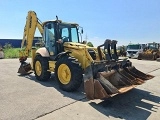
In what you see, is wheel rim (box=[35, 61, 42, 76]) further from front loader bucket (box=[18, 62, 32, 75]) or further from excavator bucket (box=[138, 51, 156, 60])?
excavator bucket (box=[138, 51, 156, 60])

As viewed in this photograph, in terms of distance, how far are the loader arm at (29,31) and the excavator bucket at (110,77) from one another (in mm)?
4065

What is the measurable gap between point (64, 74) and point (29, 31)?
404 centimetres

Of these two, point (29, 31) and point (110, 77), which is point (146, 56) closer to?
point (29, 31)

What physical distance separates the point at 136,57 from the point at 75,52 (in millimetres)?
18639

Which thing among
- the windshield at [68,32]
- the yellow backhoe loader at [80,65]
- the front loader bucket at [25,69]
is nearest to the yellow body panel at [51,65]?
the yellow backhoe loader at [80,65]

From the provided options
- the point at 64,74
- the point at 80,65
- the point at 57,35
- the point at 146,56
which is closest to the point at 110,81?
the point at 80,65

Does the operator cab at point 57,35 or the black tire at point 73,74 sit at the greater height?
the operator cab at point 57,35

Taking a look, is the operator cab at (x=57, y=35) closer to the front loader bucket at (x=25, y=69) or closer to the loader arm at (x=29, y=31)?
the loader arm at (x=29, y=31)

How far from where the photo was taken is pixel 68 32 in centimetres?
879

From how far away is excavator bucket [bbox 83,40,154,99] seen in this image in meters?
5.85

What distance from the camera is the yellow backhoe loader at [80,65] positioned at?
6.10 metres

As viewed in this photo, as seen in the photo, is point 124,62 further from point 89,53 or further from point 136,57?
point 136,57

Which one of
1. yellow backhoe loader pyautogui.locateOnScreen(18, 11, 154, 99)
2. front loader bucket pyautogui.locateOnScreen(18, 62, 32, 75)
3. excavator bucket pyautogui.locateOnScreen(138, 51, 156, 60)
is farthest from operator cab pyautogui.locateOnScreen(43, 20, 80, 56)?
excavator bucket pyautogui.locateOnScreen(138, 51, 156, 60)

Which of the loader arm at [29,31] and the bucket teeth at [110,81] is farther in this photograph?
the loader arm at [29,31]
